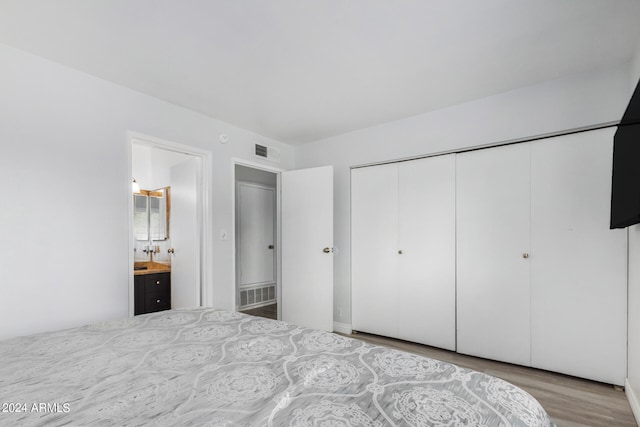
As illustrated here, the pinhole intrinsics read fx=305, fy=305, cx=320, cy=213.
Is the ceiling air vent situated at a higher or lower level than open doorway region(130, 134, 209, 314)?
higher

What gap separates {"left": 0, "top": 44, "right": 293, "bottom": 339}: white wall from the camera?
204 cm

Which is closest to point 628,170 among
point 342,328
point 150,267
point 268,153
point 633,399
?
point 633,399

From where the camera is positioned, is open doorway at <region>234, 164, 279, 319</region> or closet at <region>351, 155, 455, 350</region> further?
open doorway at <region>234, 164, 279, 319</region>

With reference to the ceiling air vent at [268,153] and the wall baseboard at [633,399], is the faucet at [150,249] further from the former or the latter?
the wall baseboard at [633,399]

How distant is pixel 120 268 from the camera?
100 inches

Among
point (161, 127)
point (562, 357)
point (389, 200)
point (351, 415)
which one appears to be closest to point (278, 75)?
point (161, 127)

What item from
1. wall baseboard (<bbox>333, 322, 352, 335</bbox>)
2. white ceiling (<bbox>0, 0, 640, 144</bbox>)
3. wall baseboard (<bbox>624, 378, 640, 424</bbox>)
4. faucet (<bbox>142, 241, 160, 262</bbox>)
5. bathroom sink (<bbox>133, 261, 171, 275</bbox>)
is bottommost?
wall baseboard (<bbox>333, 322, 352, 335</bbox>)

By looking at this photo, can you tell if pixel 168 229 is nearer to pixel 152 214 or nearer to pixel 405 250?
pixel 152 214

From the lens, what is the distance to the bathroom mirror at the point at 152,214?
443 centimetres

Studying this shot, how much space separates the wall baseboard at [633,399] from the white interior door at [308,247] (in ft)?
8.60

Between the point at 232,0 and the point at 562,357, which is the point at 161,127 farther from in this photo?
the point at 562,357

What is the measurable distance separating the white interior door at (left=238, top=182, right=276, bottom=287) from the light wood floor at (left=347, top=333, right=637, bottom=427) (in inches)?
126

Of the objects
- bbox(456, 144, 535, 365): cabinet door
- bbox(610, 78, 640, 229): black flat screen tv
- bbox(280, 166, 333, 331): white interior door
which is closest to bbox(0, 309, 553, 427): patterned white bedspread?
bbox(610, 78, 640, 229): black flat screen tv

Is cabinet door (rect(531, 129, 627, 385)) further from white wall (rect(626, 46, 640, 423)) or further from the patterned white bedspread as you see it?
the patterned white bedspread
